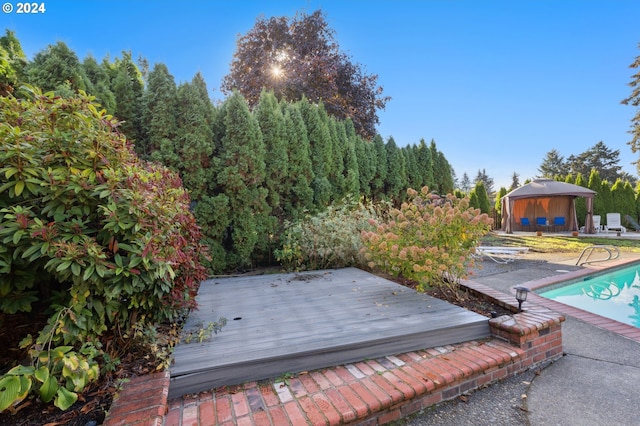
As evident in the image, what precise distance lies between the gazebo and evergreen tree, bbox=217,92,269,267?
15358 mm

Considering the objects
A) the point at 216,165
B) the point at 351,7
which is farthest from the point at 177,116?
the point at 351,7

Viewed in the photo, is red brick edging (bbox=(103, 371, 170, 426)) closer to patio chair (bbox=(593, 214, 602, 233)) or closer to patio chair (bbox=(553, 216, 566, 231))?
patio chair (bbox=(553, 216, 566, 231))

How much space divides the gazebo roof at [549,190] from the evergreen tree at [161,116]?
16.7m

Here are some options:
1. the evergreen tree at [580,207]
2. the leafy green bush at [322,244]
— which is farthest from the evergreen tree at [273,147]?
the evergreen tree at [580,207]

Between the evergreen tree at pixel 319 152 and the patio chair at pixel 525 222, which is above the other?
the evergreen tree at pixel 319 152

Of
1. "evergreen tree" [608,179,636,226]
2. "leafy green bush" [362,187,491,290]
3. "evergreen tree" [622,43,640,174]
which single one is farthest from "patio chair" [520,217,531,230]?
"leafy green bush" [362,187,491,290]

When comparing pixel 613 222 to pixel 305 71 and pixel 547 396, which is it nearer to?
pixel 305 71

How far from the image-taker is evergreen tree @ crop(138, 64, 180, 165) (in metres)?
4.67

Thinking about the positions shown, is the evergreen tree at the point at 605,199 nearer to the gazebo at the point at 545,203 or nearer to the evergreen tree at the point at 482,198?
the gazebo at the point at 545,203

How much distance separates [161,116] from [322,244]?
3.53 metres

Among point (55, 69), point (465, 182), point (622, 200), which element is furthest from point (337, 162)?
point (465, 182)

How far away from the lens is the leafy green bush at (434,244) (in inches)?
122

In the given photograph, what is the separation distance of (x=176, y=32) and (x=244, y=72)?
6.75 meters

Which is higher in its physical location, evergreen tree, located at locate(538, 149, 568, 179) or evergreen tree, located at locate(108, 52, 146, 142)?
evergreen tree, located at locate(538, 149, 568, 179)
